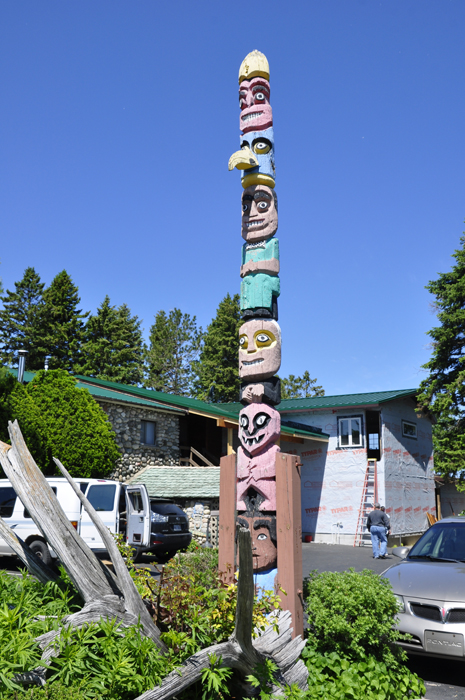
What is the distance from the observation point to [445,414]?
923 inches

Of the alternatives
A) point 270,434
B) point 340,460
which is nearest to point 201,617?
point 270,434

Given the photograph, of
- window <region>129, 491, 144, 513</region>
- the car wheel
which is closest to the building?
window <region>129, 491, 144, 513</region>

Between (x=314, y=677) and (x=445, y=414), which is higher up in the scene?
(x=445, y=414)

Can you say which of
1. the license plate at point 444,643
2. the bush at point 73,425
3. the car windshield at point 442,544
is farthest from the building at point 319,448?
the license plate at point 444,643

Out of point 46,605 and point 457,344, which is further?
point 457,344

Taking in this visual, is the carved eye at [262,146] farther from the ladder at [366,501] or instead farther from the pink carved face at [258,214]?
the ladder at [366,501]

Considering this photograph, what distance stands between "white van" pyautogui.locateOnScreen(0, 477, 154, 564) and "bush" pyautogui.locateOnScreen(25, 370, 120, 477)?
412 centimetres

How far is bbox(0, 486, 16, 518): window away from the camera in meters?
13.7

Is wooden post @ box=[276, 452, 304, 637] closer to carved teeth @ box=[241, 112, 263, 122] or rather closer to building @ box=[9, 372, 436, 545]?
carved teeth @ box=[241, 112, 263, 122]

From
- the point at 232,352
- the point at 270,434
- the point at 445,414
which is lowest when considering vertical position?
the point at 270,434

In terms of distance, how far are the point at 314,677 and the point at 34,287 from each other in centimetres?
4337

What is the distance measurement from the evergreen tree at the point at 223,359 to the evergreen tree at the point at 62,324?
370 inches

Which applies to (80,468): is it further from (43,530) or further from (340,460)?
(43,530)

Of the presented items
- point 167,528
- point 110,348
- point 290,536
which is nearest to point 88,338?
point 110,348
